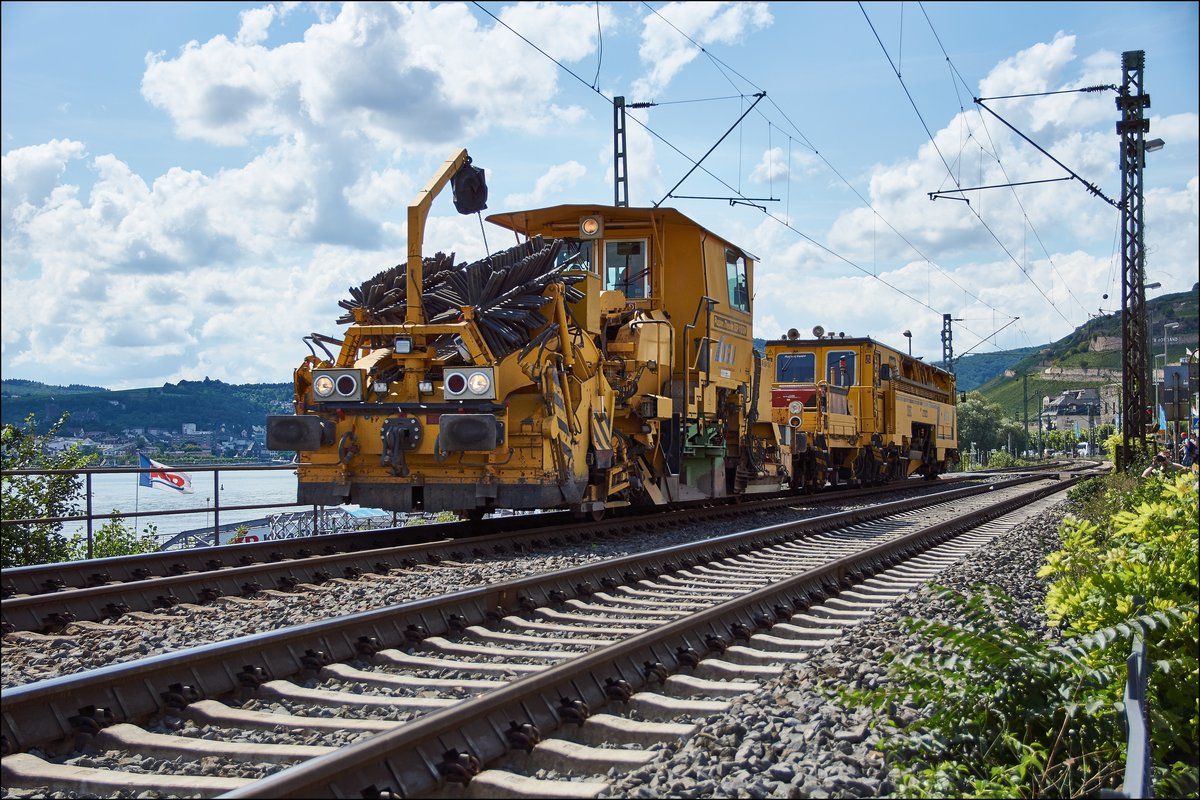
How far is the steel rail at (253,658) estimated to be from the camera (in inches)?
158

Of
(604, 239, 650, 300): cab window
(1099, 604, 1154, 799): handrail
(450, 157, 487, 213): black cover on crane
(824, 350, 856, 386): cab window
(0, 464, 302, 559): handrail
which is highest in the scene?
(450, 157, 487, 213): black cover on crane

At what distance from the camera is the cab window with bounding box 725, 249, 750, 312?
14344mm

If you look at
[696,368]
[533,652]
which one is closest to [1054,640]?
[533,652]

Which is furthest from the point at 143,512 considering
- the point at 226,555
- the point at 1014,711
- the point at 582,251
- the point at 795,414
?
the point at 795,414

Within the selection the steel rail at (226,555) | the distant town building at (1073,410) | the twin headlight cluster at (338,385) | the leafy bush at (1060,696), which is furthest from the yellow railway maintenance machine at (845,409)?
the distant town building at (1073,410)

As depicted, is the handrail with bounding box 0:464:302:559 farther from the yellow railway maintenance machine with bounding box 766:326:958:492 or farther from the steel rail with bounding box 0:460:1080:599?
the yellow railway maintenance machine with bounding box 766:326:958:492

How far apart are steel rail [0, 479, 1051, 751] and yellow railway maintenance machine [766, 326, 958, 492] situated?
10.1 meters

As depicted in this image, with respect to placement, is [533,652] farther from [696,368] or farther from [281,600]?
[696,368]

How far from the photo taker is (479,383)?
9.45 meters

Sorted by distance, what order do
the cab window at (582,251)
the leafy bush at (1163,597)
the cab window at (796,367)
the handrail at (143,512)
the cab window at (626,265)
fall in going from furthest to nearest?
the cab window at (796,367), the cab window at (626,265), the cab window at (582,251), the handrail at (143,512), the leafy bush at (1163,597)

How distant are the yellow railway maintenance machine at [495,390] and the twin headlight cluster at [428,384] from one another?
0.5 inches

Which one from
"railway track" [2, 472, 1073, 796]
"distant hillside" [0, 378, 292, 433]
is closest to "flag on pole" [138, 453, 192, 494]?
"distant hillside" [0, 378, 292, 433]

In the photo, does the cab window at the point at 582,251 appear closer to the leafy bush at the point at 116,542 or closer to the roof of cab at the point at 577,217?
the roof of cab at the point at 577,217

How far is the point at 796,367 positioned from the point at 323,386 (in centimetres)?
1579
